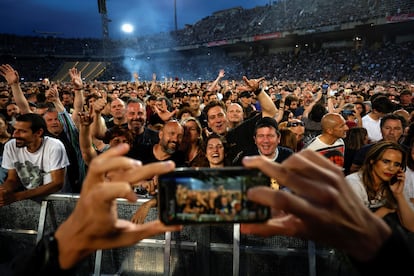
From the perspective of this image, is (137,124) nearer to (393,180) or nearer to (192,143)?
(192,143)

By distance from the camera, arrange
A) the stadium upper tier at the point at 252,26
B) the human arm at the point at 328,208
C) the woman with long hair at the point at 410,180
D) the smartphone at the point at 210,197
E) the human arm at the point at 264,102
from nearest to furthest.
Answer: the human arm at the point at 328,208 → the smartphone at the point at 210,197 → the woman with long hair at the point at 410,180 → the human arm at the point at 264,102 → the stadium upper tier at the point at 252,26

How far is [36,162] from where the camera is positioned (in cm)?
331

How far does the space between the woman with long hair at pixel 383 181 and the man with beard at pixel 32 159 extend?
2.92m

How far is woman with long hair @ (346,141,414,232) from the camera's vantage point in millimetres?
2619

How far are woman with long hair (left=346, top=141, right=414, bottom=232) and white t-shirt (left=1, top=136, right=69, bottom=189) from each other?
2938 mm

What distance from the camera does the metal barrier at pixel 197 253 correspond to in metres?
2.66

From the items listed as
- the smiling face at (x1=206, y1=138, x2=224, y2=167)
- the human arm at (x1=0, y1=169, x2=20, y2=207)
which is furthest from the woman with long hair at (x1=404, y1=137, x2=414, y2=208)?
the human arm at (x1=0, y1=169, x2=20, y2=207)

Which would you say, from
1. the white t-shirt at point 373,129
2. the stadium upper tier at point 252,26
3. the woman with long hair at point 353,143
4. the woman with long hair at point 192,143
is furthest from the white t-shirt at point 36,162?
the stadium upper tier at point 252,26

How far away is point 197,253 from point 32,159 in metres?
1.99

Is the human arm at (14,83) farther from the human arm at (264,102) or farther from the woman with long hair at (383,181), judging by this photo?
the woman with long hair at (383,181)

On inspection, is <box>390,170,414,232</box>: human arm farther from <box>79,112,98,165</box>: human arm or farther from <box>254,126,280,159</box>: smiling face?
<box>79,112,98,165</box>: human arm

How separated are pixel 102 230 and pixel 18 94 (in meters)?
5.25

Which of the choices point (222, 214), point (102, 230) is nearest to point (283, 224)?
point (222, 214)

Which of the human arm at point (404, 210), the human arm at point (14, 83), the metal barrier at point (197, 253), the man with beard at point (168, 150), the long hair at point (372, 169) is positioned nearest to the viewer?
the human arm at point (404, 210)
